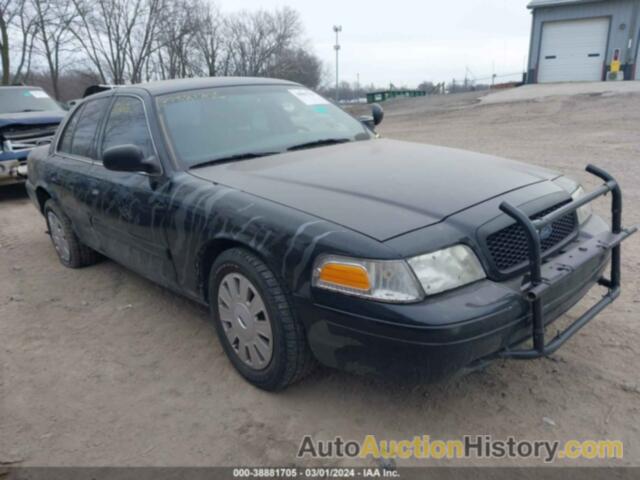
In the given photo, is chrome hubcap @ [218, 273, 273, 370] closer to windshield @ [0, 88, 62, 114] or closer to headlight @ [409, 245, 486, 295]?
headlight @ [409, 245, 486, 295]

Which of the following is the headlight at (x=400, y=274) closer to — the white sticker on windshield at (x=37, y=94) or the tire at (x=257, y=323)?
the tire at (x=257, y=323)

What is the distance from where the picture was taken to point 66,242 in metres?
4.69

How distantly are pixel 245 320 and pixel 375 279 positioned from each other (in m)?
0.89

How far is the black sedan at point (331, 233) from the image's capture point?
206 cm

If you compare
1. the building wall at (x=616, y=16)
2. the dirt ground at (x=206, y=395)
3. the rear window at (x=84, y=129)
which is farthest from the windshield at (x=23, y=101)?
the building wall at (x=616, y=16)

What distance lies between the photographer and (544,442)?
7.47ft

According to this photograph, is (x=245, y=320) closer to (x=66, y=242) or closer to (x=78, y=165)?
(x=78, y=165)

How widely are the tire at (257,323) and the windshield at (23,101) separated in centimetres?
817

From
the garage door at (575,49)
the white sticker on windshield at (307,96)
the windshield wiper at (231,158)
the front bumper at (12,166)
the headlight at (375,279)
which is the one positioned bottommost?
the front bumper at (12,166)

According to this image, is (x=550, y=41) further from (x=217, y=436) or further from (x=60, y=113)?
(x=217, y=436)

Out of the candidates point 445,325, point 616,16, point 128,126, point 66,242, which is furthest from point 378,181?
point 616,16

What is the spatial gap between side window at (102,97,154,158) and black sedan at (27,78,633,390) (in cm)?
2

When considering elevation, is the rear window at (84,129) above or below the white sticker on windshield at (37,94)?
below

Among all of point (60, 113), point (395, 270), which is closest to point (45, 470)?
point (395, 270)
